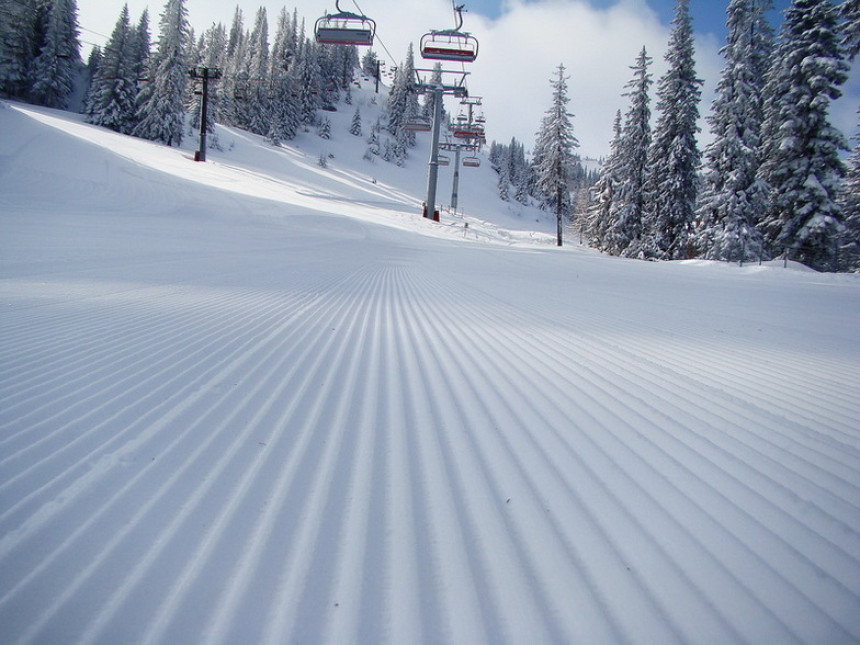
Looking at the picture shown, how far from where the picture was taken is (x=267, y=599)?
4.08 feet

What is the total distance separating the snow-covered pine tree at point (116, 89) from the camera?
37.7 metres

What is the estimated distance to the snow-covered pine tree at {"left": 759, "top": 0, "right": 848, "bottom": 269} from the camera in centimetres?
1703

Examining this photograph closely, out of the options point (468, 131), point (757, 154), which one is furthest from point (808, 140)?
point (468, 131)

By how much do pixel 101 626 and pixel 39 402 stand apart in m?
1.81

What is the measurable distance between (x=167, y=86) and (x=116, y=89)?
18.2ft

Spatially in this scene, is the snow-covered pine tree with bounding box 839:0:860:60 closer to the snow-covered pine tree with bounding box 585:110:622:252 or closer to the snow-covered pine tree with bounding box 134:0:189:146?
the snow-covered pine tree with bounding box 585:110:622:252

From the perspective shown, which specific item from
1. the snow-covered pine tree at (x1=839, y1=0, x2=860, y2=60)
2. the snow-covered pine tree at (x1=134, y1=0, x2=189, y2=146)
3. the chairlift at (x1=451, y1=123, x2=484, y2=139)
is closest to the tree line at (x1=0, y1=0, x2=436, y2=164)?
the snow-covered pine tree at (x1=134, y1=0, x2=189, y2=146)

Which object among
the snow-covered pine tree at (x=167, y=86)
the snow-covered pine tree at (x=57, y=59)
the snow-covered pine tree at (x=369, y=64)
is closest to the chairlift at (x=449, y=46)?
the snow-covered pine tree at (x=167, y=86)

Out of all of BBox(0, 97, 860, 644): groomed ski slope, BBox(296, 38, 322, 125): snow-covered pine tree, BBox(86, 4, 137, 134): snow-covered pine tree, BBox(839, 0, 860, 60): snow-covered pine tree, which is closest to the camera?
BBox(0, 97, 860, 644): groomed ski slope

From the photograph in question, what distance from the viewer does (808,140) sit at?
58.4 feet

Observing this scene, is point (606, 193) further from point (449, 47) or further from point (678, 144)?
point (449, 47)

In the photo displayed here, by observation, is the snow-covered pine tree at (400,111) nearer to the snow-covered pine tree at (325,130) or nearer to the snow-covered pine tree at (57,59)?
the snow-covered pine tree at (325,130)

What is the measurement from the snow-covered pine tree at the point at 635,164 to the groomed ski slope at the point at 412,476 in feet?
73.1

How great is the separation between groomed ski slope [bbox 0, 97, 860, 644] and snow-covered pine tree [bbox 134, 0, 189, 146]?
4099cm
